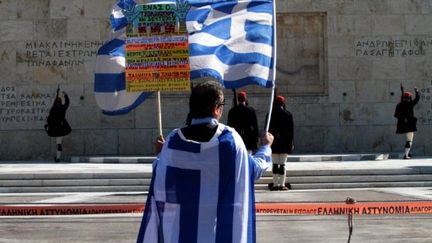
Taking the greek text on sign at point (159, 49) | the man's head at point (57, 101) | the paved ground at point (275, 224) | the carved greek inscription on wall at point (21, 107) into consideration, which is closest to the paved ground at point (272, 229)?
the paved ground at point (275, 224)

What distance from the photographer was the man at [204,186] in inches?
195

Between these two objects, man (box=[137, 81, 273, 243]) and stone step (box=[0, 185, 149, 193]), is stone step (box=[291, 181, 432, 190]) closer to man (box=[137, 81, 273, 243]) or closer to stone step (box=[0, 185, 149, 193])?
stone step (box=[0, 185, 149, 193])

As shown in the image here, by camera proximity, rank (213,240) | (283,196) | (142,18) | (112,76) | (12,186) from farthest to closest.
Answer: (12,186) < (283,196) < (142,18) < (112,76) < (213,240)

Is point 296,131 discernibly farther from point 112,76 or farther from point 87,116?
point 112,76

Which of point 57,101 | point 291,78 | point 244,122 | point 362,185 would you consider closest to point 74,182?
point 244,122

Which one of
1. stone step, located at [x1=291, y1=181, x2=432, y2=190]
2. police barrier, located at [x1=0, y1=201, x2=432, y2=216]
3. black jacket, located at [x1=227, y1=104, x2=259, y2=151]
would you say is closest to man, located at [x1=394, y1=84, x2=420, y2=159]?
stone step, located at [x1=291, y1=181, x2=432, y2=190]

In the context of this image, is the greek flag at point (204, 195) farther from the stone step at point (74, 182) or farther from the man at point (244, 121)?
the stone step at point (74, 182)

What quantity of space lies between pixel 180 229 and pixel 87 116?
21333mm

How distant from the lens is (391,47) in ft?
86.1

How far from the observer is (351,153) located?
25.6 meters

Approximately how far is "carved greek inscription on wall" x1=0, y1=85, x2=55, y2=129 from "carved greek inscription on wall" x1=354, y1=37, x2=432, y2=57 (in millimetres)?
8818

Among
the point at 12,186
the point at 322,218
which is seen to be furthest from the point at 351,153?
the point at 322,218

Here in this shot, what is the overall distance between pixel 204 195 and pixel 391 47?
21991 mm

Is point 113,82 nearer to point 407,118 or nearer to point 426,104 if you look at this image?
point 407,118
